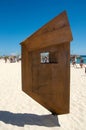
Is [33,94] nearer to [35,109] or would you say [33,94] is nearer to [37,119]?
[37,119]

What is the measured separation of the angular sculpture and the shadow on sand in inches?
12.4

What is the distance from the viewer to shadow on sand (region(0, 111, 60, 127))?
4.40m

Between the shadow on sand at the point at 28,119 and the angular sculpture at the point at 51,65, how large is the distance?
1.03 ft

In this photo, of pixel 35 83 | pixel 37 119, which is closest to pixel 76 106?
pixel 37 119

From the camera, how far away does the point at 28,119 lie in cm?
468

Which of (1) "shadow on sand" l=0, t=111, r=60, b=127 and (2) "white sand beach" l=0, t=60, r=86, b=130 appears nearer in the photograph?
(2) "white sand beach" l=0, t=60, r=86, b=130

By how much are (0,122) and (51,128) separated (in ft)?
4.19

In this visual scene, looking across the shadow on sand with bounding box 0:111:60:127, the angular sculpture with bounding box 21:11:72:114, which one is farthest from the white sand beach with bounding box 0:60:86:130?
the angular sculpture with bounding box 21:11:72:114

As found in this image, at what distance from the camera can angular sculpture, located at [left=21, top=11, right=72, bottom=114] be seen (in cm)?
422

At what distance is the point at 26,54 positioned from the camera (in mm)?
4562

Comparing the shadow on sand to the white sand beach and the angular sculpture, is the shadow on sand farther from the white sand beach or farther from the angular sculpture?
the angular sculpture

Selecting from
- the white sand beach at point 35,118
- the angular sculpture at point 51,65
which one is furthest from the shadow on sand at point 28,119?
the angular sculpture at point 51,65

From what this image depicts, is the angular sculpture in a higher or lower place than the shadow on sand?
→ higher

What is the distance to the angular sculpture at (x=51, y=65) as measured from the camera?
4219mm
